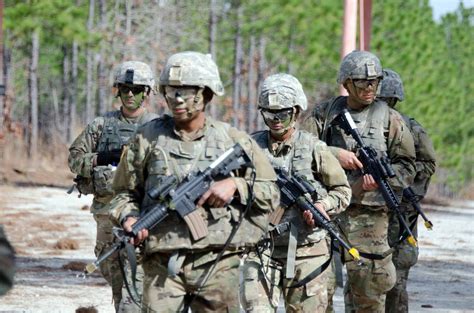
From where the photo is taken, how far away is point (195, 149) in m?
6.64

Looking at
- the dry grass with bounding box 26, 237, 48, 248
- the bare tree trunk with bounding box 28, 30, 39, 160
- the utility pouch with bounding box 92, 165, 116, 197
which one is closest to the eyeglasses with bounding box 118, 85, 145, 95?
the utility pouch with bounding box 92, 165, 116, 197

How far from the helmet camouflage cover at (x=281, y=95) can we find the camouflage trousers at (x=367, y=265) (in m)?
1.59

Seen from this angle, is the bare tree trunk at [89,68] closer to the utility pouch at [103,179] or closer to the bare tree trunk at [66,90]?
the bare tree trunk at [66,90]

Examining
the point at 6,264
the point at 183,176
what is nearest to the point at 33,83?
the point at 183,176

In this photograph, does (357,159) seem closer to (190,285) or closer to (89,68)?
(190,285)

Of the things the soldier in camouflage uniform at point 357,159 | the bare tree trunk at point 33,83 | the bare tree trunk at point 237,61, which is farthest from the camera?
the bare tree trunk at point 237,61

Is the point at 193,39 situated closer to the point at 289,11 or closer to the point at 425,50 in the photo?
the point at 289,11

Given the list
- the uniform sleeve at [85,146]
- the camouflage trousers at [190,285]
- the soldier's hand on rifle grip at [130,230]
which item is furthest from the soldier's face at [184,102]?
the uniform sleeve at [85,146]

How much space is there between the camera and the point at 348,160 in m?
9.33

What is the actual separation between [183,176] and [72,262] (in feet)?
29.1

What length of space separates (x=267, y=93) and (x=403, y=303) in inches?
118

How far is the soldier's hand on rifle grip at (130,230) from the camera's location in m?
6.39

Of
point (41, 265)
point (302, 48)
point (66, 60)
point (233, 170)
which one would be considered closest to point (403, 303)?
point (233, 170)

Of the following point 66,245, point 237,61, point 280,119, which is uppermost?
point 237,61
